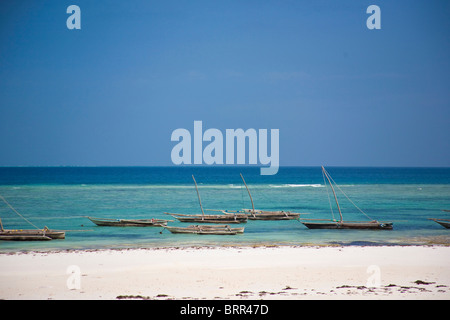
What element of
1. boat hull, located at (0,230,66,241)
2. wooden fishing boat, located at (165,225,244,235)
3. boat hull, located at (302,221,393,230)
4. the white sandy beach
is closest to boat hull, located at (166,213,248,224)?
wooden fishing boat, located at (165,225,244,235)

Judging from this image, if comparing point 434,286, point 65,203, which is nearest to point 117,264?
point 434,286

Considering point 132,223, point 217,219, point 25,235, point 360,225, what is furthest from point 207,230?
point 25,235

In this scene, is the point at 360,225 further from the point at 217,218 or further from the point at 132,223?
the point at 132,223

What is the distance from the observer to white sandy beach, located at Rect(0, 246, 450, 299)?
1189 cm

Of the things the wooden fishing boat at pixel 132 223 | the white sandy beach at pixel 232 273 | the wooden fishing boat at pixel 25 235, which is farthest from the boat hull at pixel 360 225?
the wooden fishing boat at pixel 25 235

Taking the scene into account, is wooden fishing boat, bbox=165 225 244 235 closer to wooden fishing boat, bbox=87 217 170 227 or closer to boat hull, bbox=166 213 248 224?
wooden fishing boat, bbox=87 217 170 227

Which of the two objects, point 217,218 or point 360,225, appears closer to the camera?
point 360,225

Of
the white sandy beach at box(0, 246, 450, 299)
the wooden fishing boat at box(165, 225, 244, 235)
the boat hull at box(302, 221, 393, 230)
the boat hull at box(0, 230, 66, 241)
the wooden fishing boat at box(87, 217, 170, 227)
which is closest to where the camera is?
the white sandy beach at box(0, 246, 450, 299)

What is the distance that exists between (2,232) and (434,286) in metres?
18.0

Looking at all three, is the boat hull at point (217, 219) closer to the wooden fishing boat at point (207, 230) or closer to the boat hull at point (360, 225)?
the wooden fishing boat at point (207, 230)

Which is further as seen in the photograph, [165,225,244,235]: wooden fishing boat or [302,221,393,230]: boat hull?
[302,221,393,230]: boat hull

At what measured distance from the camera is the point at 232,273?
14648mm

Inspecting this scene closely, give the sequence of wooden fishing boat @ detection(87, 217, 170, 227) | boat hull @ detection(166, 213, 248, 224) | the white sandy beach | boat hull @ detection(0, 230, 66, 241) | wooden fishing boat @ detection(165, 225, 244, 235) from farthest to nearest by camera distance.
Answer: boat hull @ detection(166, 213, 248, 224), wooden fishing boat @ detection(87, 217, 170, 227), wooden fishing boat @ detection(165, 225, 244, 235), boat hull @ detection(0, 230, 66, 241), the white sandy beach
